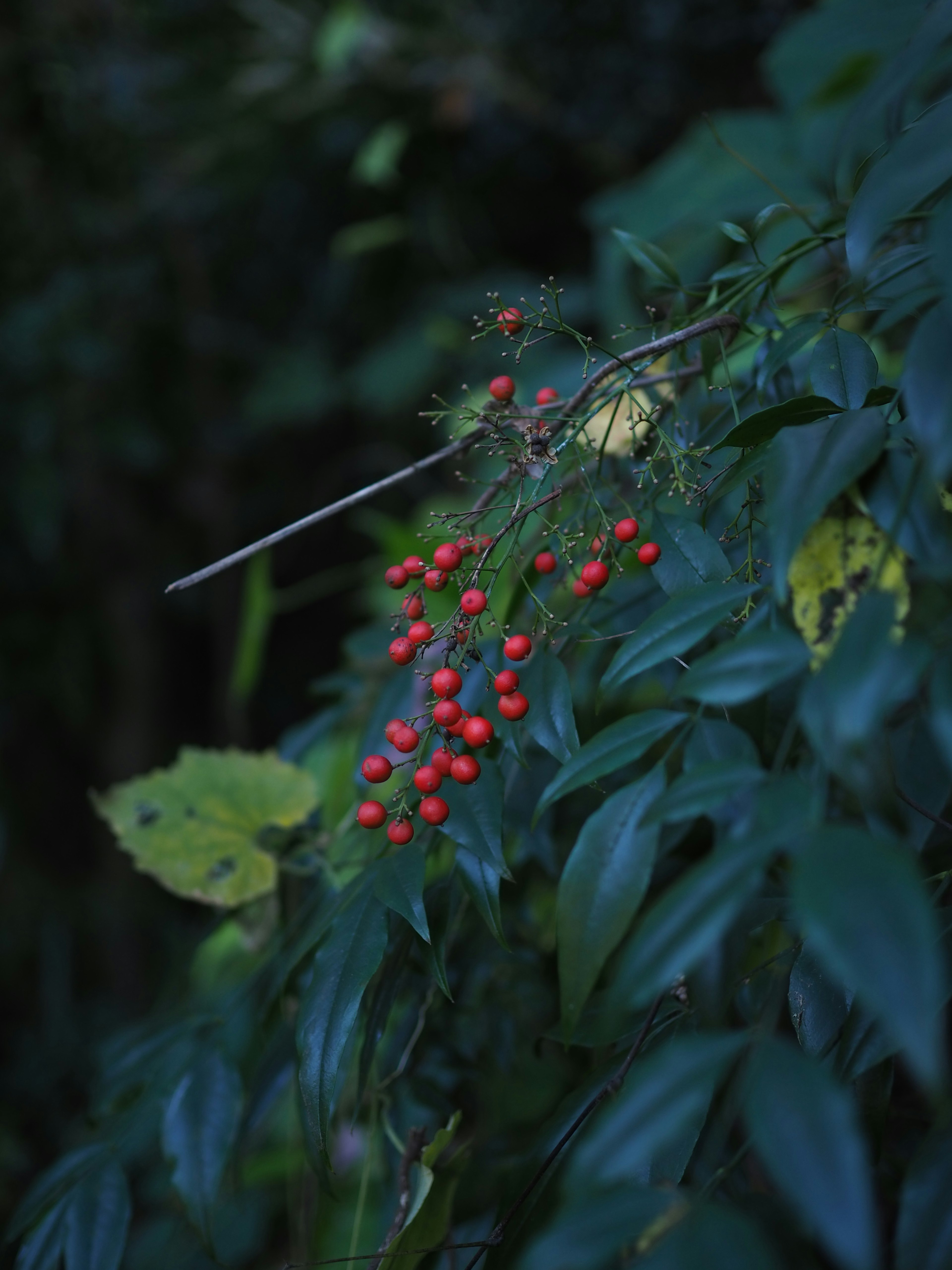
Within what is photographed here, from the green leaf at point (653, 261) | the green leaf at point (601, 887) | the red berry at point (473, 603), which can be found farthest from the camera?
the green leaf at point (653, 261)

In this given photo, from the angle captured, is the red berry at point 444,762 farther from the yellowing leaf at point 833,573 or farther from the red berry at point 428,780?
the yellowing leaf at point 833,573

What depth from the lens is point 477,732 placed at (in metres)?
0.44

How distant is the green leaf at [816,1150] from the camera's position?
0.21 m

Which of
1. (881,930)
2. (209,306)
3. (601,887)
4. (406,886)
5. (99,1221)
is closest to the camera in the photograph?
(881,930)

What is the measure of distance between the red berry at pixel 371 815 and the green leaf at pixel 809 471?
257 millimetres

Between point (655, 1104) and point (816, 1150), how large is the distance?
0.14 ft

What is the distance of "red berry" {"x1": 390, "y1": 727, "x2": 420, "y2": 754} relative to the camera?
0.45 metres

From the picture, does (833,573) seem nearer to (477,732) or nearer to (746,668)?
(746,668)

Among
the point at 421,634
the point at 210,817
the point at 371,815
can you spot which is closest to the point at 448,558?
the point at 421,634

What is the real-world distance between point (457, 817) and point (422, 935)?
70 mm

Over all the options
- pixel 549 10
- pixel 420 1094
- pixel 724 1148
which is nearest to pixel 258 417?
pixel 549 10

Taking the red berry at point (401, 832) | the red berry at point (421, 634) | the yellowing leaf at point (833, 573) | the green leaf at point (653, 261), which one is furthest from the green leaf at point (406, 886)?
the green leaf at point (653, 261)

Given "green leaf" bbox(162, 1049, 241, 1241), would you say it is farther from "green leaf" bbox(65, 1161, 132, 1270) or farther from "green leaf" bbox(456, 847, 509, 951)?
"green leaf" bbox(456, 847, 509, 951)

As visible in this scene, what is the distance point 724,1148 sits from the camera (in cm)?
59
